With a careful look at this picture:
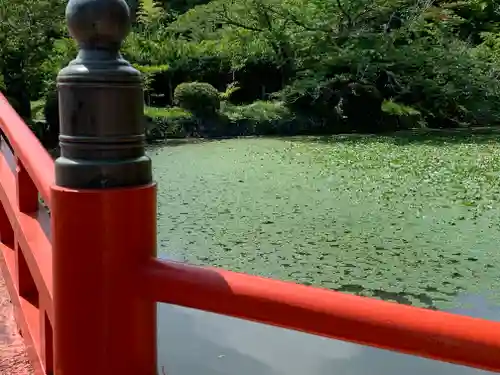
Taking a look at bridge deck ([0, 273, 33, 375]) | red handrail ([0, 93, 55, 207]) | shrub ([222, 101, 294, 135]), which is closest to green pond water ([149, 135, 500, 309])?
bridge deck ([0, 273, 33, 375])

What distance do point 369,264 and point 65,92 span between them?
107 inches

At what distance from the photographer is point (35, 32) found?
7508mm

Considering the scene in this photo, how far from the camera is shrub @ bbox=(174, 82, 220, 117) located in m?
9.08

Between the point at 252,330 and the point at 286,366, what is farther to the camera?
the point at 252,330

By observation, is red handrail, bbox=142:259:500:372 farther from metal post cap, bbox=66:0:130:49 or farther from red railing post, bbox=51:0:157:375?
metal post cap, bbox=66:0:130:49

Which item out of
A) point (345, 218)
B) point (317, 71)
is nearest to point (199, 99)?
point (317, 71)

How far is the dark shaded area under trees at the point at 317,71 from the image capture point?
951 centimetres

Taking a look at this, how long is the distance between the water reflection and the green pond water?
511 mm

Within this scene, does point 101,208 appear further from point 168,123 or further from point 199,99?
point 199,99

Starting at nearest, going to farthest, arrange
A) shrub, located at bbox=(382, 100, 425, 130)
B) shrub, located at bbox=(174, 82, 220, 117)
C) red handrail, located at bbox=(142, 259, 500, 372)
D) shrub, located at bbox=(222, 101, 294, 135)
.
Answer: red handrail, located at bbox=(142, 259, 500, 372) → shrub, located at bbox=(174, 82, 220, 117) → shrub, located at bbox=(222, 101, 294, 135) → shrub, located at bbox=(382, 100, 425, 130)

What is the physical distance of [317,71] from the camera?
32.6 ft

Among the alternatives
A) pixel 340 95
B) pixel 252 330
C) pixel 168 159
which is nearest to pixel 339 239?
pixel 252 330

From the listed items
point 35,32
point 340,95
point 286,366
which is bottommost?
point 286,366

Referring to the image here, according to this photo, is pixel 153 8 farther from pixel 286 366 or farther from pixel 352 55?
pixel 286 366
